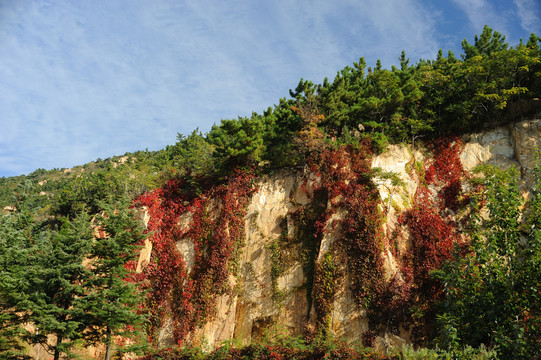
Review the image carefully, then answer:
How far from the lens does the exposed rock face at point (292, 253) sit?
1748 centimetres

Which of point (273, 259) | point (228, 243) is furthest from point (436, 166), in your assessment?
point (228, 243)

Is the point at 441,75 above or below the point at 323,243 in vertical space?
above

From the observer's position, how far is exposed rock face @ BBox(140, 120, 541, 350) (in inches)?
688

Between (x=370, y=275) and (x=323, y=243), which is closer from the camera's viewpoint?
(x=370, y=275)

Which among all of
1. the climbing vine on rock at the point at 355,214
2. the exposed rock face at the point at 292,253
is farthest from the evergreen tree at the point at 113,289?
the climbing vine on rock at the point at 355,214

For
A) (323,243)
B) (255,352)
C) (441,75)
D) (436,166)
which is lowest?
(255,352)

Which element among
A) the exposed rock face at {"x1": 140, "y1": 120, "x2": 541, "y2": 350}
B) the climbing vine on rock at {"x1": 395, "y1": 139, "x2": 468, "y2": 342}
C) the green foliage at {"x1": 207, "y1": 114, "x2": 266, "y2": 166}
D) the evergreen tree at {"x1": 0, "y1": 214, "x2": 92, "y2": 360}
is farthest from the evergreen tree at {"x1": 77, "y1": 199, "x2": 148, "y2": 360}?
the climbing vine on rock at {"x1": 395, "y1": 139, "x2": 468, "y2": 342}

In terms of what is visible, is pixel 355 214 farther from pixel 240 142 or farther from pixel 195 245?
pixel 195 245

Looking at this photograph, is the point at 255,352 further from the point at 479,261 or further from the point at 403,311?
the point at 479,261

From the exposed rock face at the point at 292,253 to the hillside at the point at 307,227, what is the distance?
0.23 feet

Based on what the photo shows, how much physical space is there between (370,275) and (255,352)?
6.07 meters

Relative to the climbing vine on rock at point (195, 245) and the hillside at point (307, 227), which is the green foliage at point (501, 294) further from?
the climbing vine on rock at point (195, 245)

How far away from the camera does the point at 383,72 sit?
71.9 feet

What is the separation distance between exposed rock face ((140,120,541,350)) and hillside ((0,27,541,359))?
7cm
